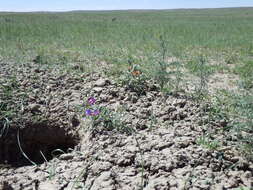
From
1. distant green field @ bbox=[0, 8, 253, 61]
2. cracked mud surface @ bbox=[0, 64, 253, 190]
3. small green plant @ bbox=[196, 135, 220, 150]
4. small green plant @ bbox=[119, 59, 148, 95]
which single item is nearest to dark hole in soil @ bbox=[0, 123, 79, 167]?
cracked mud surface @ bbox=[0, 64, 253, 190]

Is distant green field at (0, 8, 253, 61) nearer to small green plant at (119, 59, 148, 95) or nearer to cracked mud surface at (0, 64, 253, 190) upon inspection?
small green plant at (119, 59, 148, 95)

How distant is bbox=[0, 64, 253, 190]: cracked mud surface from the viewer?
174cm

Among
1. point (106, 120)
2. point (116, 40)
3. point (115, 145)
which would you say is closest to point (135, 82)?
point (106, 120)

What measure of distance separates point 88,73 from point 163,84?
1.18 meters

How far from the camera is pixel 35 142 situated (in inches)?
110

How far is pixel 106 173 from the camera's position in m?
1.82

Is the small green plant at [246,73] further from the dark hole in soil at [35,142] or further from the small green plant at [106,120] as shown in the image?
the dark hole in soil at [35,142]

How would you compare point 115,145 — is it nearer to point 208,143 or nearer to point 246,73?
point 208,143

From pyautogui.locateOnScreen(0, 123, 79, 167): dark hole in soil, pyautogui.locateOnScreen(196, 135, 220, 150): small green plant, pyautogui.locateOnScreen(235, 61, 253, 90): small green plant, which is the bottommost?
pyautogui.locateOnScreen(0, 123, 79, 167): dark hole in soil

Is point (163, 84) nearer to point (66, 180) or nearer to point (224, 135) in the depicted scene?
point (224, 135)

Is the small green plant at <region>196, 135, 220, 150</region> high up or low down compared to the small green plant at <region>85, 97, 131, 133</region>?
down

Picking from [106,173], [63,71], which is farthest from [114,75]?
[106,173]

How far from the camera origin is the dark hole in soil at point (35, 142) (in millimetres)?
2646

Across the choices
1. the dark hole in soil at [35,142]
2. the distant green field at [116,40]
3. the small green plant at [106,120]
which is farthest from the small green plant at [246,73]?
the dark hole in soil at [35,142]
